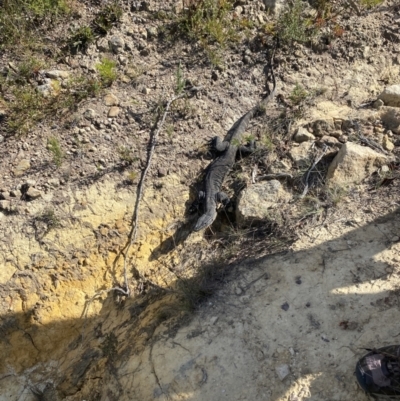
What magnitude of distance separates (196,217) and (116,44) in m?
2.82

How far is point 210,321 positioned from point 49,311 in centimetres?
212

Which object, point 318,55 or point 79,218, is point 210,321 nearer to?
point 79,218

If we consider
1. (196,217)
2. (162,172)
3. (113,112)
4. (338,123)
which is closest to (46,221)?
(162,172)

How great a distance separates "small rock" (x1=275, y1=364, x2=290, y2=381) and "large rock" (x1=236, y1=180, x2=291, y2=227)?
1652mm

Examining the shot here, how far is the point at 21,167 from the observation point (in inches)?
207

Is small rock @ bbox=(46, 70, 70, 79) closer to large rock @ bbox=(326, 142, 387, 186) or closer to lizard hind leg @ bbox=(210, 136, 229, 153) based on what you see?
lizard hind leg @ bbox=(210, 136, 229, 153)

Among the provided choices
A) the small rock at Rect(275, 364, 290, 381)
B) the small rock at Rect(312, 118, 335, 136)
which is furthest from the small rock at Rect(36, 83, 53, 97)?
the small rock at Rect(275, 364, 290, 381)

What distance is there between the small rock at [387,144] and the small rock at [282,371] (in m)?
2.93

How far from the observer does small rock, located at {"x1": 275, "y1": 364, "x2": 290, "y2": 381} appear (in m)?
3.36

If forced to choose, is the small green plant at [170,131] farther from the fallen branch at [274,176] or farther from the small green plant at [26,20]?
the small green plant at [26,20]

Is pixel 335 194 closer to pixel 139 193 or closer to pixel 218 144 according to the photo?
pixel 218 144

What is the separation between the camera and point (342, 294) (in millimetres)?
3680

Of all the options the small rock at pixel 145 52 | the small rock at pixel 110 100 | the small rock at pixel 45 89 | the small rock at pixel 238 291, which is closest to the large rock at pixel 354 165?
the small rock at pixel 238 291

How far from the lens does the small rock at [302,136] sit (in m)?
5.25
